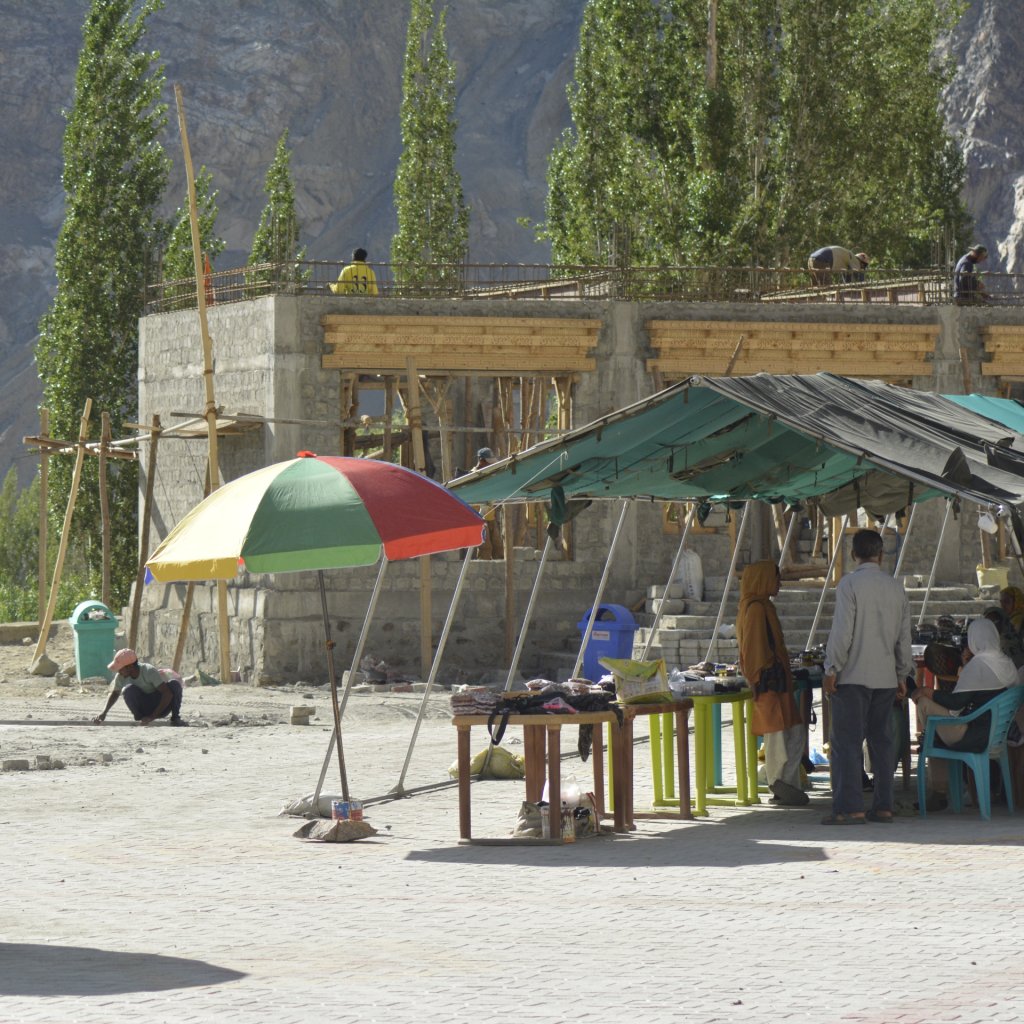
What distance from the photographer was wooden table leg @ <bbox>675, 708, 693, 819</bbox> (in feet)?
37.9

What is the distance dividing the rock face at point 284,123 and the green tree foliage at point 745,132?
139ft

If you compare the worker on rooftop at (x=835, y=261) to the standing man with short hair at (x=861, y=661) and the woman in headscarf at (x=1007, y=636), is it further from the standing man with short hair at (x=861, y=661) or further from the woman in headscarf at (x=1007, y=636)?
the standing man with short hair at (x=861, y=661)

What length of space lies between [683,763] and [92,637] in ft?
48.5

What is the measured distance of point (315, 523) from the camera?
1093 cm

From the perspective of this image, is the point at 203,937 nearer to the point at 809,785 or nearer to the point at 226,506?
the point at 226,506

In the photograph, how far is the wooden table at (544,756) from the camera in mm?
10781

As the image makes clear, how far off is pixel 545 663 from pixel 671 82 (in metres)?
13.2

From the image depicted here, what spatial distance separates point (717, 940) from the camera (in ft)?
25.6

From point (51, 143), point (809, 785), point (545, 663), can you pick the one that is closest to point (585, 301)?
point (545, 663)

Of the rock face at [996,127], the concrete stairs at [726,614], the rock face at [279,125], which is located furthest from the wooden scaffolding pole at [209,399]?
the rock face at [279,125]

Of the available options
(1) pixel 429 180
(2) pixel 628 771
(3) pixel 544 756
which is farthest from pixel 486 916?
(1) pixel 429 180

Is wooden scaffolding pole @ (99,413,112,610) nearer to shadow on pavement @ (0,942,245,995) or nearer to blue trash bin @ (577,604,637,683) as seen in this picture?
blue trash bin @ (577,604,637,683)

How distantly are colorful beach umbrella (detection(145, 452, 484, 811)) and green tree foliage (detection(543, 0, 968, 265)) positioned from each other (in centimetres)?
1978

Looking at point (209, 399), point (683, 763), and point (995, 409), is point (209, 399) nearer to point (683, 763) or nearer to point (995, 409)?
point (995, 409)
